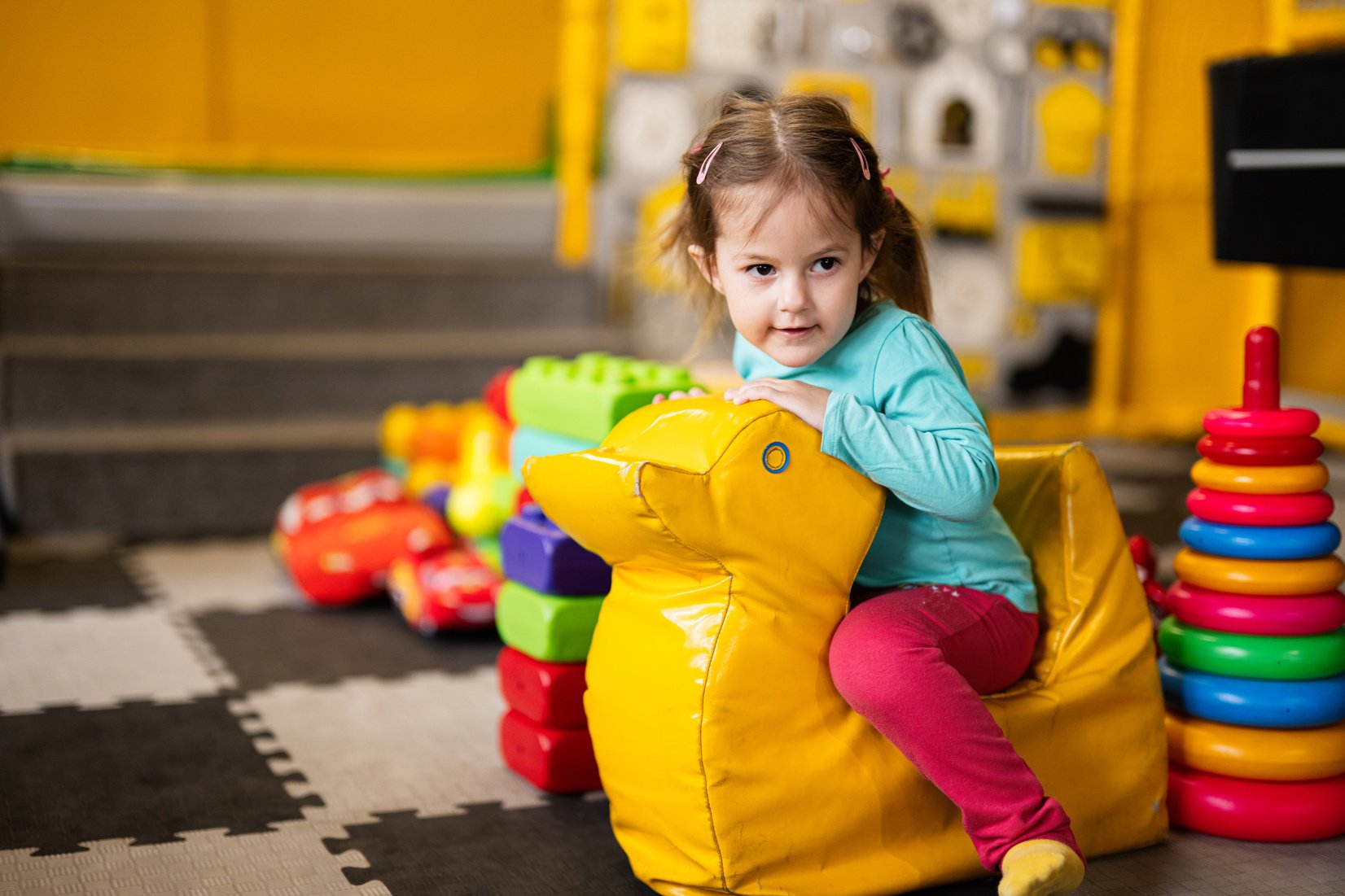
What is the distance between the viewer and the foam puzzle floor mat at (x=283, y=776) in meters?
1.26

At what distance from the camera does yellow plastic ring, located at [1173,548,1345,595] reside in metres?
1.34

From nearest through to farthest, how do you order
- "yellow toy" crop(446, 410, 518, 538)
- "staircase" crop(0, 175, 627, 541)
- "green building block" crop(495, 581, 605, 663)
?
"green building block" crop(495, 581, 605, 663) → "yellow toy" crop(446, 410, 518, 538) → "staircase" crop(0, 175, 627, 541)

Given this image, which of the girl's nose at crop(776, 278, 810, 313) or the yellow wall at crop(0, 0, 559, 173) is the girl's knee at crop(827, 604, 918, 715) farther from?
the yellow wall at crop(0, 0, 559, 173)

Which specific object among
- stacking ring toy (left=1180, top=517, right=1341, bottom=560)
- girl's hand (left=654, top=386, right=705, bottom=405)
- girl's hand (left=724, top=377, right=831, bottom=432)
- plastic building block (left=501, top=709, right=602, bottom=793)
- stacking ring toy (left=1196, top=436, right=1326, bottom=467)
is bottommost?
plastic building block (left=501, top=709, right=602, bottom=793)

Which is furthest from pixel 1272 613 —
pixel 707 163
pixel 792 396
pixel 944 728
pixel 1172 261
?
pixel 1172 261

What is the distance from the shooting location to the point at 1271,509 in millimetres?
1349

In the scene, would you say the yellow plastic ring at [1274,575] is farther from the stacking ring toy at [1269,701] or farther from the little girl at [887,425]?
the little girl at [887,425]

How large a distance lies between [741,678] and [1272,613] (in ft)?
1.91

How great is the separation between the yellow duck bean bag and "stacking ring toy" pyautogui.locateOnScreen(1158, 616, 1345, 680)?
0.70ft

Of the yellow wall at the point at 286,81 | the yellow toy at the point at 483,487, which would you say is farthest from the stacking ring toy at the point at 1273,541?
the yellow wall at the point at 286,81

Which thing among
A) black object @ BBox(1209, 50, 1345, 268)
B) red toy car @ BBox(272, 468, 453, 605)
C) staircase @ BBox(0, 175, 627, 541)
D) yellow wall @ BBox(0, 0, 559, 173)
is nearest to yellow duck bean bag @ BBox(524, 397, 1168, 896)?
black object @ BBox(1209, 50, 1345, 268)

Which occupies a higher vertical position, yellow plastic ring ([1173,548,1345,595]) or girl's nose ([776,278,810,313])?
girl's nose ([776,278,810,313])

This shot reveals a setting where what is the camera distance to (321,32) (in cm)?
386

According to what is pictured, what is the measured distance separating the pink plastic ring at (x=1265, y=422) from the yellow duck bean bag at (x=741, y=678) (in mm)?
344
